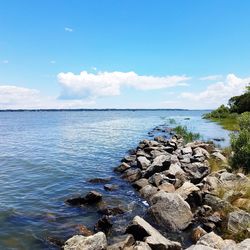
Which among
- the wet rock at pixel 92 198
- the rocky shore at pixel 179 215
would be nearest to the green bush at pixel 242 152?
the rocky shore at pixel 179 215

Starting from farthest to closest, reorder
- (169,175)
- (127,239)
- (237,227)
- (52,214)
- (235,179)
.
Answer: (169,175) → (235,179) → (52,214) → (237,227) → (127,239)

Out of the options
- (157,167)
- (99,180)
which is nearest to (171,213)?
(157,167)

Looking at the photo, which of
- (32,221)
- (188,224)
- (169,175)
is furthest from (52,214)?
(169,175)

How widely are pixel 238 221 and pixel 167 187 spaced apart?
669 centimetres

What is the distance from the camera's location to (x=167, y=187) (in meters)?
20.3

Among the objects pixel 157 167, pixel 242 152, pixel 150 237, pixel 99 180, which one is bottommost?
pixel 99 180

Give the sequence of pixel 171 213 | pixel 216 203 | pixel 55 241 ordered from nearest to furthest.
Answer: pixel 55 241
pixel 171 213
pixel 216 203

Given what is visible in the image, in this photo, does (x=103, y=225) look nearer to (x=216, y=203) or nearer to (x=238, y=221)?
(x=216, y=203)

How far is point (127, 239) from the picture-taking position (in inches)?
511

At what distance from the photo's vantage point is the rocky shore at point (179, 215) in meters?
12.4

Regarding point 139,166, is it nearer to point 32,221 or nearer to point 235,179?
point 235,179

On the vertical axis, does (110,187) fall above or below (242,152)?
below

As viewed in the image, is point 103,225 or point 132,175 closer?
point 103,225

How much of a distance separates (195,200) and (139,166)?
1073cm
